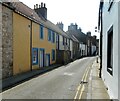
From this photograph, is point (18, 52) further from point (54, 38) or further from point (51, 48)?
point (54, 38)

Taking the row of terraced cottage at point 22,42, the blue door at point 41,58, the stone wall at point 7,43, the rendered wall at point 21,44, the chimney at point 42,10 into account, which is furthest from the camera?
the chimney at point 42,10

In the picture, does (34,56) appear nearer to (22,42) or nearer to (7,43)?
(22,42)

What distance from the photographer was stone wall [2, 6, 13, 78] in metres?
15.4

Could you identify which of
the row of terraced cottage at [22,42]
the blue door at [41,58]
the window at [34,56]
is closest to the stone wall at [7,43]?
the row of terraced cottage at [22,42]

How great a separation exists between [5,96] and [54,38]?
80.2ft

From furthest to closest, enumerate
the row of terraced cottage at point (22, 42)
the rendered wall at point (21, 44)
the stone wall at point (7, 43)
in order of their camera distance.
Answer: the rendered wall at point (21, 44), the row of terraced cottage at point (22, 42), the stone wall at point (7, 43)

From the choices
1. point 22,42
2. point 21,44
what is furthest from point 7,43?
point 22,42

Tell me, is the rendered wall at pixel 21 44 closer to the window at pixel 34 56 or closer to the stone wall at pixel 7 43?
the stone wall at pixel 7 43

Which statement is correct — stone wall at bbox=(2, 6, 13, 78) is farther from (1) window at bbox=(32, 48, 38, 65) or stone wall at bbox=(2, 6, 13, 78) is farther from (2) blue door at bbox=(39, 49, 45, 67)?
(2) blue door at bbox=(39, 49, 45, 67)

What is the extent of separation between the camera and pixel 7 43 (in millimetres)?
15977

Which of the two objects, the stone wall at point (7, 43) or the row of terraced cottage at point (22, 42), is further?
the row of terraced cottage at point (22, 42)

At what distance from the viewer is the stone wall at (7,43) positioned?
1538 cm

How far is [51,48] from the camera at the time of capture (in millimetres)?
31391

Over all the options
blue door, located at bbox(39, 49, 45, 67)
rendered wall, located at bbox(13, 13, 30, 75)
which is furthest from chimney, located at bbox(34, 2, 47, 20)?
rendered wall, located at bbox(13, 13, 30, 75)
